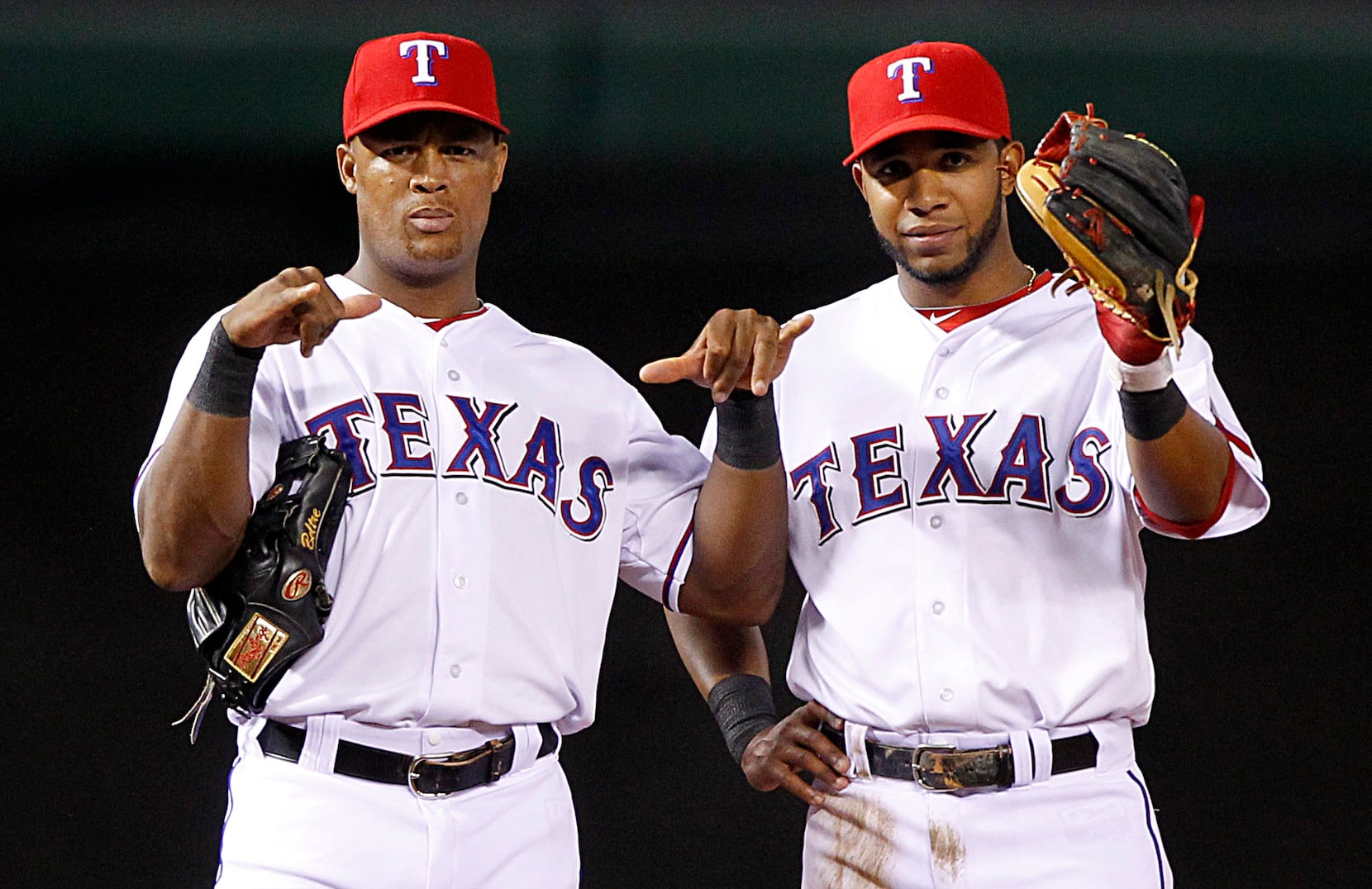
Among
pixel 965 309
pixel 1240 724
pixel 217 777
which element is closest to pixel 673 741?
pixel 217 777

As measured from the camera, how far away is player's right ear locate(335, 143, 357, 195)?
191 centimetres

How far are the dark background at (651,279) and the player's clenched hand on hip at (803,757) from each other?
1.05 m

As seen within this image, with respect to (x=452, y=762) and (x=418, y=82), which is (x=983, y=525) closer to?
(x=452, y=762)

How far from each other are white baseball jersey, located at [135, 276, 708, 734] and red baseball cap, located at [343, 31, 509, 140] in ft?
0.74

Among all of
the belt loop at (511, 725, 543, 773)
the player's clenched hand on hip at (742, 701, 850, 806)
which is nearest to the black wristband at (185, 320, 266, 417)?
the belt loop at (511, 725, 543, 773)

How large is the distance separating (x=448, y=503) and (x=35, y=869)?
5.06ft

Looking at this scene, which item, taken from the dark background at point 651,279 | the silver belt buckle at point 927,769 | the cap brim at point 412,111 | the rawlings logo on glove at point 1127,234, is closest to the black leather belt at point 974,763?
the silver belt buckle at point 927,769

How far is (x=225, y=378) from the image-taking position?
1512mm

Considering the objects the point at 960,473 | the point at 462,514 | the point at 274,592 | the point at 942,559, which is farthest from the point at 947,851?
the point at 274,592

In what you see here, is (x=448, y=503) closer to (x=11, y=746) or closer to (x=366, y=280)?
(x=366, y=280)

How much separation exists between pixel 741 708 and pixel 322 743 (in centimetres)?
56

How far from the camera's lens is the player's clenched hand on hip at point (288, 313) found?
1460mm

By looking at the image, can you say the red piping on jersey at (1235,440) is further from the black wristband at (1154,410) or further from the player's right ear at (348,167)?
the player's right ear at (348,167)

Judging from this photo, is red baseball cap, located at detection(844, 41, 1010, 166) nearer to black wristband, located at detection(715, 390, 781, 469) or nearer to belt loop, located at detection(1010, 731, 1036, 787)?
black wristband, located at detection(715, 390, 781, 469)
